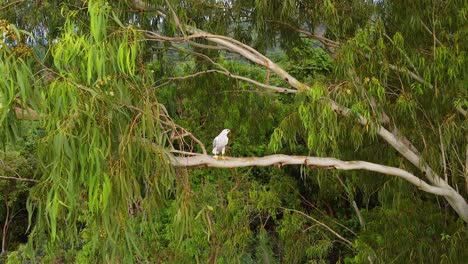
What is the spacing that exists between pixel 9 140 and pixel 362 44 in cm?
193

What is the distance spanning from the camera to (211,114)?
480 cm

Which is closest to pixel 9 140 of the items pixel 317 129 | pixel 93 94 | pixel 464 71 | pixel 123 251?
pixel 93 94

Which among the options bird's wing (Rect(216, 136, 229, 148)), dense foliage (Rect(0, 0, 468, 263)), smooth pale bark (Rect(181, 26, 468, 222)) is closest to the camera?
dense foliage (Rect(0, 0, 468, 263))

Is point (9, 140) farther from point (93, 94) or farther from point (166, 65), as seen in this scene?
point (166, 65)

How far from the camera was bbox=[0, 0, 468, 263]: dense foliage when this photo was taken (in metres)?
1.98

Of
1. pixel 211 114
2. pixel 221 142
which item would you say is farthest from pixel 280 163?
pixel 211 114

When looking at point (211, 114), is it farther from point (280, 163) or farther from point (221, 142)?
point (280, 163)

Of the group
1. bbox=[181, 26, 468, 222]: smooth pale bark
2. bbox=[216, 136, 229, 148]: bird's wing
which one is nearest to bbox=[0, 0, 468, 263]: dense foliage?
bbox=[181, 26, 468, 222]: smooth pale bark

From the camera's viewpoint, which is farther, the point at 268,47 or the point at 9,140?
the point at 268,47

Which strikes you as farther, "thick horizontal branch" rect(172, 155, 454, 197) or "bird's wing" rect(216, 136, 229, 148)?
"bird's wing" rect(216, 136, 229, 148)

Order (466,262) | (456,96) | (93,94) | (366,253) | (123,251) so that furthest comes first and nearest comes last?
(366,253) < (466,262) < (456,96) < (123,251) < (93,94)

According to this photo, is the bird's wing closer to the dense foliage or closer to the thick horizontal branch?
the thick horizontal branch

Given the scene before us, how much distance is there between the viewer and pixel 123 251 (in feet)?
7.20

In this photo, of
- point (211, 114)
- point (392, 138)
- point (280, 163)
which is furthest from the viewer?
point (211, 114)
